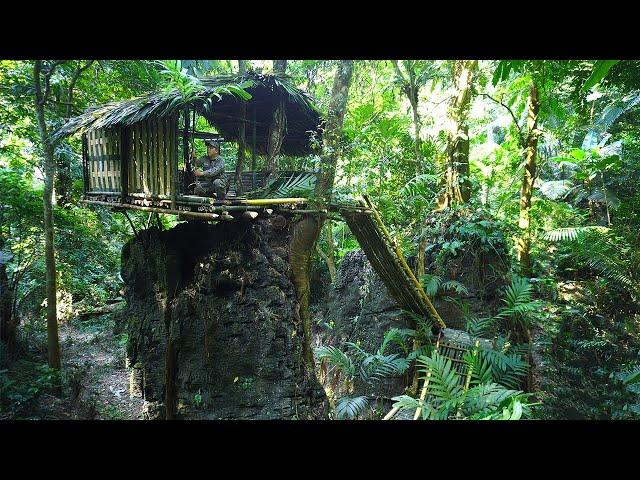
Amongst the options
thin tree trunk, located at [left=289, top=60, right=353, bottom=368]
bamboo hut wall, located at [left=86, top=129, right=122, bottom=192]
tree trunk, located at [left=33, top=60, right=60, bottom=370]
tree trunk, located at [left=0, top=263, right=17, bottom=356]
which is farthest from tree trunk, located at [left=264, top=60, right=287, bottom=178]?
tree trunk, located at [left=0, top=263, right=17, bottom=356]

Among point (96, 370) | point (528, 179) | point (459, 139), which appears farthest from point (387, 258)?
point (96, 370)

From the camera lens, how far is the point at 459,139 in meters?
6.74

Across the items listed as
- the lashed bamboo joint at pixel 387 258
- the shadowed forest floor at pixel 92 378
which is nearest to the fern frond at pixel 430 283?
the lashed bamboo joint at pixel 387 258

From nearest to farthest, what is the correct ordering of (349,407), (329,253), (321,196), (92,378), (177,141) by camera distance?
(349,407) → (177,141) → (321,196) → (92,378) → (329,253)

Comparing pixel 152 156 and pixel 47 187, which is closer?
pixel 152 156

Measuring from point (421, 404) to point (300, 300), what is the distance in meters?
2.35

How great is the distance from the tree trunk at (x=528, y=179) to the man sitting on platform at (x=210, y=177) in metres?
4.42

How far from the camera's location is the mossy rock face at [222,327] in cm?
511

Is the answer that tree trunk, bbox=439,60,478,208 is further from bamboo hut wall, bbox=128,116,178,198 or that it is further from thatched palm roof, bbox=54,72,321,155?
bamboo hut wall, bbox=128,116,178,198

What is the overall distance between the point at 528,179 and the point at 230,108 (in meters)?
4.58

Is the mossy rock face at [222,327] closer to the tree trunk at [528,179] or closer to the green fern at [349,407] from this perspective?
the green fern at [349,407]

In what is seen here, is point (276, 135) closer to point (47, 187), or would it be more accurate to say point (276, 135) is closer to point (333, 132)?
point (333, 132)
